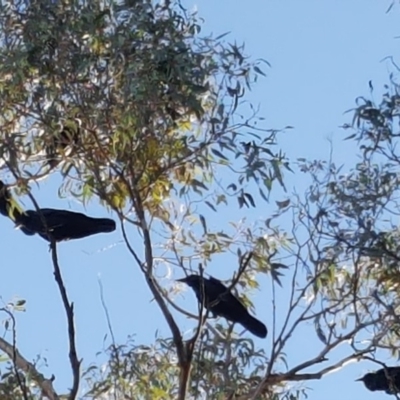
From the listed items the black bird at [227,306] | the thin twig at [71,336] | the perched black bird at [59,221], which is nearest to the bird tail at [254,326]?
the black bird at [227,306]

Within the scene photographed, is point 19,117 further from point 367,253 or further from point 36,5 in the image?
point 367,253

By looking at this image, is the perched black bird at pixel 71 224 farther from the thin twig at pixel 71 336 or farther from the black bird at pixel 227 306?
the thin twig at pixel 71 336

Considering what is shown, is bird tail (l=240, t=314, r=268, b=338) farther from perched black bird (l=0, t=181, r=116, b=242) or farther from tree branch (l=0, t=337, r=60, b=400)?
tree branch (l=0, t=337, r=60, b=400)

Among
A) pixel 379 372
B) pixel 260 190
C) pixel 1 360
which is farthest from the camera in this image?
pixel 379 372

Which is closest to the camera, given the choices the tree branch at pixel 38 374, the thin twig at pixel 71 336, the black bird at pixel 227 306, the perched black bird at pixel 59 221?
the thin twig at pixel 71 336

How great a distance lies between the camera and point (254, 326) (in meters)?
6.07

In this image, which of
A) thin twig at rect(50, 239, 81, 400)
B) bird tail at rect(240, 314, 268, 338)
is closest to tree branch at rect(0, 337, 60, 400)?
thin twig at rect(50, 239, 81, 400)

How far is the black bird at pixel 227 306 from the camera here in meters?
5.82

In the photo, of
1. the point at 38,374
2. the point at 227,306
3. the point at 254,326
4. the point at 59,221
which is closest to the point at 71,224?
the point at 59,221

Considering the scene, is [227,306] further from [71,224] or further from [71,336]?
[71,336]

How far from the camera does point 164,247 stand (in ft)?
20.2

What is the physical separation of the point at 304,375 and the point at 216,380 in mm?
405

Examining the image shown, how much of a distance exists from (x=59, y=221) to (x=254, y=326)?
1.05 metres

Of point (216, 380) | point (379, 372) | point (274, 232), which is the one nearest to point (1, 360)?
point (216, 380)
